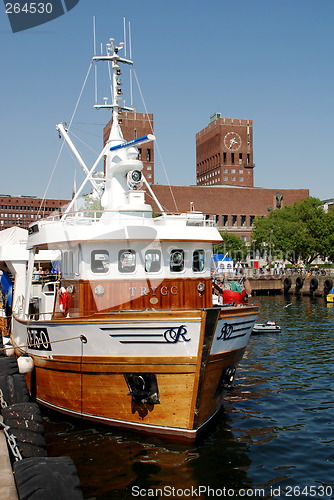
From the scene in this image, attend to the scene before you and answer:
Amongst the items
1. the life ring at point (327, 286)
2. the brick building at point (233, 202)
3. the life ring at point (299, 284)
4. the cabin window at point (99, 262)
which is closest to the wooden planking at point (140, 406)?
the cabin window at point (99, 262)

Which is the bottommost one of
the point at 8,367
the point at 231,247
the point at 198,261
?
the point at 8,367

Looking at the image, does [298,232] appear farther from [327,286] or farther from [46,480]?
[46,480]

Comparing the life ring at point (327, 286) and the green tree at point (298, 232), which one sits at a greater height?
the green tree at point (298, 232)

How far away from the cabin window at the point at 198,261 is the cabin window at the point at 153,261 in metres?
1.12

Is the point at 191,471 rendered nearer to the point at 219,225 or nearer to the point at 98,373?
the point at 98,373

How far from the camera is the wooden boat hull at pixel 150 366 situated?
37.2 ft

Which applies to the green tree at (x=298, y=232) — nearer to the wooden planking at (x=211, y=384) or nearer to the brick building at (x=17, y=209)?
the wooden planking at (x=211, y=384)

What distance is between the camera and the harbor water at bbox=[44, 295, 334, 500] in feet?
32.8

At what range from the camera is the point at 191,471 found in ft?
34.7

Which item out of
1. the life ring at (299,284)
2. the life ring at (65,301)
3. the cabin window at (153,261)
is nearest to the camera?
the cabin window at (153,261)

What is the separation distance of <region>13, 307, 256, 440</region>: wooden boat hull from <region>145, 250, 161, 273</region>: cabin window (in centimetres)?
226

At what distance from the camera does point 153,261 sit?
1357 centimetres

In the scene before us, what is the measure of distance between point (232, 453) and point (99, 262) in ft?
18.8

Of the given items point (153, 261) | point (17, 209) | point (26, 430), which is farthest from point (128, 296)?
point (17, 209)
